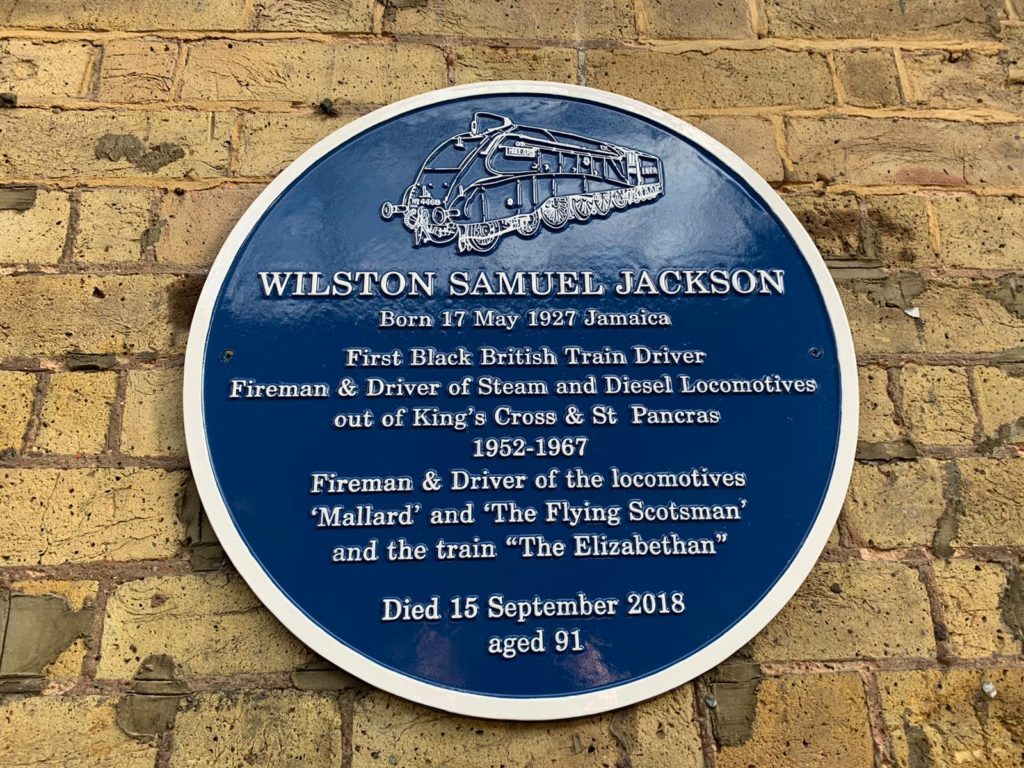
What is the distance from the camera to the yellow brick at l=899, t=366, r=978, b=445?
2506 mm

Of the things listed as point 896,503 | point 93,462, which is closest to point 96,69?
point 93,462

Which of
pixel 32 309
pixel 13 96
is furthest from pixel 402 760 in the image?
pixel 13 96

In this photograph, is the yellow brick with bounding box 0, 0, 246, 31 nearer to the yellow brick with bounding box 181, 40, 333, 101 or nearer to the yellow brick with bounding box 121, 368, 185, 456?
the yellow brick with bounding box 181, 40, 333, 101

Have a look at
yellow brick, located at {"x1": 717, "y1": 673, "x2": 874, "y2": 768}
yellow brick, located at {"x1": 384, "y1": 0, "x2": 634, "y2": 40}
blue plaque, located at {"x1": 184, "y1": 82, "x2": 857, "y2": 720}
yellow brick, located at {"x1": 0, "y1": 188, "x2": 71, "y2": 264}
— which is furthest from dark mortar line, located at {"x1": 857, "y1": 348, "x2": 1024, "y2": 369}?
yellow brick, located at {"x1": 0, "y1": 188, "x2": 71, "y2": 264}

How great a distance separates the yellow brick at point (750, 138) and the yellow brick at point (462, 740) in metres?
1.91

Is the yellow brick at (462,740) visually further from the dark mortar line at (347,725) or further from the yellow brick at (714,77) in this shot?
the yellow brick at (714,77)

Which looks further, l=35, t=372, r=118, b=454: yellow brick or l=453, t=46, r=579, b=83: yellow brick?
l=453, t=46, r=579, b=83: yellow brick

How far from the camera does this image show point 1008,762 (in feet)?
7.09

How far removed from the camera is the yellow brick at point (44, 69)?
281 cm

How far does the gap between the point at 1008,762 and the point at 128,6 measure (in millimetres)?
3712

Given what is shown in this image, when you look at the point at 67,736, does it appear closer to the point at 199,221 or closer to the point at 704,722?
the point at 199,221

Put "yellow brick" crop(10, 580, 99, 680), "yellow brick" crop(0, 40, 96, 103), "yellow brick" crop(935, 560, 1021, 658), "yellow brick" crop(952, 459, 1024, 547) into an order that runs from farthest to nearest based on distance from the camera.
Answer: "yellow brick" crop(0, 40, 96, 103)
"yellow brick" crop(952, 459, 1024, 547)
"yellow brick" crop(935, 560, 1021, 658)
"yellow brick" crop(10, 580, 99, 680)

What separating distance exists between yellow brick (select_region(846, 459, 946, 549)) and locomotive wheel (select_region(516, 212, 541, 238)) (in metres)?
1.23

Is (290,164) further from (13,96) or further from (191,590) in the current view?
(191,590)
